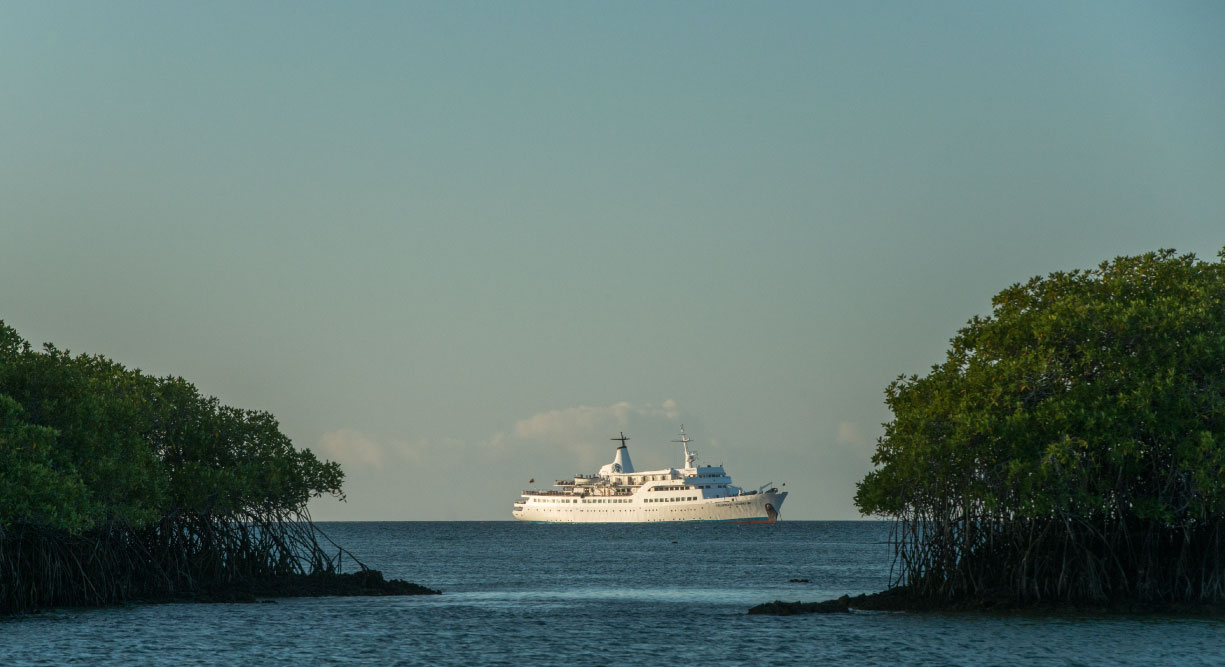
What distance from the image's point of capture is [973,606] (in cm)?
3033

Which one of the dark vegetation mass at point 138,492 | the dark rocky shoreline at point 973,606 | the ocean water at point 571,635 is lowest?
the ocean water at point 571,635

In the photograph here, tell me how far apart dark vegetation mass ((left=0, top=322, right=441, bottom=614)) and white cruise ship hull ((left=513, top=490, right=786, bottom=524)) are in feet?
397

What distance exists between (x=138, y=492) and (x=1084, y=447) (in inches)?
970

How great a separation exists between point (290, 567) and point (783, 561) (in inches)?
1536

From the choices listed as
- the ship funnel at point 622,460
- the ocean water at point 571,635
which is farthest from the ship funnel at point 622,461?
the ocean water at point 571,635

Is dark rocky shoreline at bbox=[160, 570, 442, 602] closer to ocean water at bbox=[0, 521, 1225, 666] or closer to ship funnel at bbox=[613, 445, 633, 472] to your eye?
ocean water at bbox=[0, 521, 1225, 666]

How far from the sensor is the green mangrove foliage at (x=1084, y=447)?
27797 millimetres

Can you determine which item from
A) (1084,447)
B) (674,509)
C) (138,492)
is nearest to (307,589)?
(138,492)

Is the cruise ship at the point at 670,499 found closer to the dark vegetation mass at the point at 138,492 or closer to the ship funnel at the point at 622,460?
the ship funnel at the point at 622,460

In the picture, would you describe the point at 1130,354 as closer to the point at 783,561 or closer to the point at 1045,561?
the point at 1045,561

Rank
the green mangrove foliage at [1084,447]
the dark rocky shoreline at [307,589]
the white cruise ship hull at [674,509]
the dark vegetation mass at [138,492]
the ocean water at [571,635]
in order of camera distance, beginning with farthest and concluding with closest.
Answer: the white cruise ship hull at [674,509]
the dark rocky shoreline at [307,589]
the dark vegetation mass at [138,492]
the green mangrove foliage at [1084,447]
the ocean water at [571,635]

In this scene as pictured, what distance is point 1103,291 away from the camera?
3125cm

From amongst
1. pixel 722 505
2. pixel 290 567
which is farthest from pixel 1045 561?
pixel 722 505

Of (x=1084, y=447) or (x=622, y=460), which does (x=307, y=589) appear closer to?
(x=1084, y=447)
